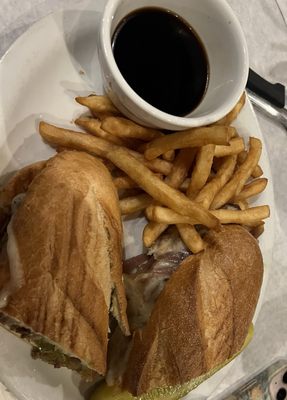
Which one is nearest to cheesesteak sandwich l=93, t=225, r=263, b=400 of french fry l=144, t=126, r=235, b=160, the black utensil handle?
french fry l=144, t=126, r=235, b=160

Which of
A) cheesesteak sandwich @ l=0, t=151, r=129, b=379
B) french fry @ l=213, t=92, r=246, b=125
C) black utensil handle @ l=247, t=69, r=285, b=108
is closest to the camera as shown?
cheesesteak sandwich @ l=0, t=151, r=129, b=379

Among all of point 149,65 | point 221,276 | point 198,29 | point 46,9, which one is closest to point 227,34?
point 198,29

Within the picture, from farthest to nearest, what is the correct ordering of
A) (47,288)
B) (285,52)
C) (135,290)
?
(285,52), (135,290), (47,288)

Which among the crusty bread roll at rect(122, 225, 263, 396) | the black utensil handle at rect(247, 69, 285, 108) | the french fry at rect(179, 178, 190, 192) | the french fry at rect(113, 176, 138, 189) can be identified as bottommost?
the crusty bread roll at rect(122, 225, 263, 396)

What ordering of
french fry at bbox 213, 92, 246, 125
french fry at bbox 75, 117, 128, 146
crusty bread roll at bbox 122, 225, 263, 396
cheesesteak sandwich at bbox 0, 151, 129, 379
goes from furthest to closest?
french fry at bbox 213, 92, 246, 125
french fry at bbox 75, 117, 128, 146
crusty bread roll at bbox 122, 225, 263, 396
cheesesteak sandwich at bbox 0, 151, 129, 379

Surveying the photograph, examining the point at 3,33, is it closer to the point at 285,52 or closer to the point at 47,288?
the point at 47,288

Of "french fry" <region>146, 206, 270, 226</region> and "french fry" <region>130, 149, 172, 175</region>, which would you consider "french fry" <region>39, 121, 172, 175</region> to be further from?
"french fry" <region>146, 206, 270, 226</region>

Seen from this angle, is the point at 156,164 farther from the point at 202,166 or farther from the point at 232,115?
the point at 232,115
